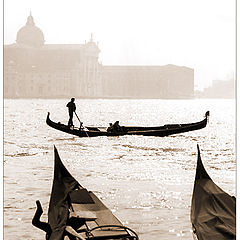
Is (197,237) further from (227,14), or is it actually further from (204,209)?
(227,14)

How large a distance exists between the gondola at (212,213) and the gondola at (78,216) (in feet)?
1.41

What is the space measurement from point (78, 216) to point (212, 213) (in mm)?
848

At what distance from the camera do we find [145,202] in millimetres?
4285

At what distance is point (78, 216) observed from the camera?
2.59m

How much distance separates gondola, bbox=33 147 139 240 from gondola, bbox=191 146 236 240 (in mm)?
429

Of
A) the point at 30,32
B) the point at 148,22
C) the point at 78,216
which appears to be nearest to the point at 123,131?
the point at 148,22

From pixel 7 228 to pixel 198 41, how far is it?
128 inches

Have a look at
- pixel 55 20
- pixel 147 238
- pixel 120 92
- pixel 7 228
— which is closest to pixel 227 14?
pixel 55 20

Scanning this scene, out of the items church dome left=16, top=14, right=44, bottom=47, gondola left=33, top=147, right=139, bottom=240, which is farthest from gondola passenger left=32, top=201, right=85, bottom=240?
church dome left=16, top=14, right=44, bottom=47

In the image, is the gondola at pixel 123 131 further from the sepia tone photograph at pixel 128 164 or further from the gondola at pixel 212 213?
the gondola at pixel 212 213

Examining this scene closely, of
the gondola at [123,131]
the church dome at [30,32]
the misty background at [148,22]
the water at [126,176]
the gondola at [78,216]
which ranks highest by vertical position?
the church dome at [30,32]

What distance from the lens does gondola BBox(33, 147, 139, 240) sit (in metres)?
2.44

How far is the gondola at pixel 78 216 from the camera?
8.00 feet

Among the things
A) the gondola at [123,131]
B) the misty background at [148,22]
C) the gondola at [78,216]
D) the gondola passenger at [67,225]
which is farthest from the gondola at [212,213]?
the gondola at [123,131]
